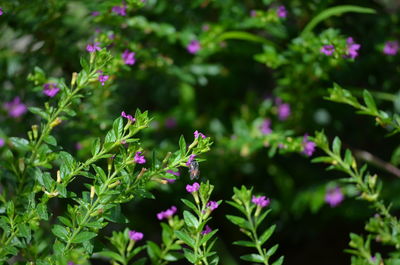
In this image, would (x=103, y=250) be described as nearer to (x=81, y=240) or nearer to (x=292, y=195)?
(x=81, y=240)

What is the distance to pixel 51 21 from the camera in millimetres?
1965

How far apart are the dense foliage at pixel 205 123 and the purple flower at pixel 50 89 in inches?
1.0

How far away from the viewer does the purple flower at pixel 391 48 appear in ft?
6.61

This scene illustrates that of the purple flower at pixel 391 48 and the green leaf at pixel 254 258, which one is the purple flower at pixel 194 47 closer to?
the purple flower at pixel 391 48

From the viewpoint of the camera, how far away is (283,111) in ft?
7.70

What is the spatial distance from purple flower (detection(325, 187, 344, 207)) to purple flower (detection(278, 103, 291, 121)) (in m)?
0.39

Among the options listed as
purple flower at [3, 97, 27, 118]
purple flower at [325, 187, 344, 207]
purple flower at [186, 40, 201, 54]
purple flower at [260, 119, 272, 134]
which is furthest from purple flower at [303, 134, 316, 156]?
purple flower at [3, 97, 27, 118]

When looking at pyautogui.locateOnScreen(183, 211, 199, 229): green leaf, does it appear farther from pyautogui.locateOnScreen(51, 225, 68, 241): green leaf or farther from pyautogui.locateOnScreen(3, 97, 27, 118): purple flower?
pyautogui.locateOnScreen(3, 97, 27, 118): purple flower

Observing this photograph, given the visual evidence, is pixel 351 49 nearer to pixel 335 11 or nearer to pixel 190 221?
pixel 335 11

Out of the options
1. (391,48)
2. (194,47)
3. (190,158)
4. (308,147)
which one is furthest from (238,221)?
(391,48)

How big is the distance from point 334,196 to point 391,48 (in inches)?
27.0

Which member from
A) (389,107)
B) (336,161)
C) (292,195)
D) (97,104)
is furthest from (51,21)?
(389,107)

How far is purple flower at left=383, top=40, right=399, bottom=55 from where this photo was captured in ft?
6.61

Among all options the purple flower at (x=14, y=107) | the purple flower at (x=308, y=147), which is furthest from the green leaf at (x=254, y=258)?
the purple flower at (x=14, y=107)
